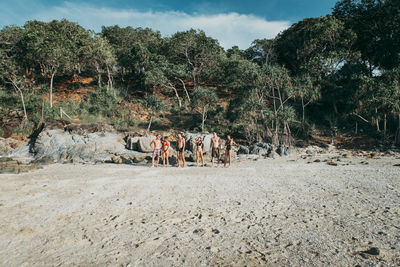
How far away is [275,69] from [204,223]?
1767 cm

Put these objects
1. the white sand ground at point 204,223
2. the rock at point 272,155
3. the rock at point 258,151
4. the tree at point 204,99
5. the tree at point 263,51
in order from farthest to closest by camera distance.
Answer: the tree at point 263,51, the tree at point 204,99, the rock at point 258,151, the rock at point 272,155, the white sand ground at point 204,223

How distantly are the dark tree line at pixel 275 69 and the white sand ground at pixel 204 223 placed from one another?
12.8m

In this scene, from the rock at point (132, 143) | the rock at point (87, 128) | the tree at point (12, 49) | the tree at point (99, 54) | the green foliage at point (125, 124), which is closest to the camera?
the rock at point (132, 143)

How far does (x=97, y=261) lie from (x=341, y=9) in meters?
35.8

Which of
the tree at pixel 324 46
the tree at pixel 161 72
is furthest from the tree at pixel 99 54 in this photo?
the tree at pixel 324 46

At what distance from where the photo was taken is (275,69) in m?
18.6

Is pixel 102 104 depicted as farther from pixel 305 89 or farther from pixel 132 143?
pixel 305 89

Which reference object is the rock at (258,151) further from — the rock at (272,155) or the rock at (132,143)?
the rock at (132,143)

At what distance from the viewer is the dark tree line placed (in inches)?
720

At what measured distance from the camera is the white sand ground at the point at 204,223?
2.89 m

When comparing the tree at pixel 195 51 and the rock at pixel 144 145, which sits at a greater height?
the tree at pixel 195 51

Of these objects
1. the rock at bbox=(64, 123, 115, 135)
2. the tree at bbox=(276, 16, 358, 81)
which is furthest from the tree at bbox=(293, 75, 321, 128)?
the rock at bbox=(64, 123, 115, 135)

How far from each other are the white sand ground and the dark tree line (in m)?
12.8

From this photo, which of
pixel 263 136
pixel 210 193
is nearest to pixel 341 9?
pixel 263 136
